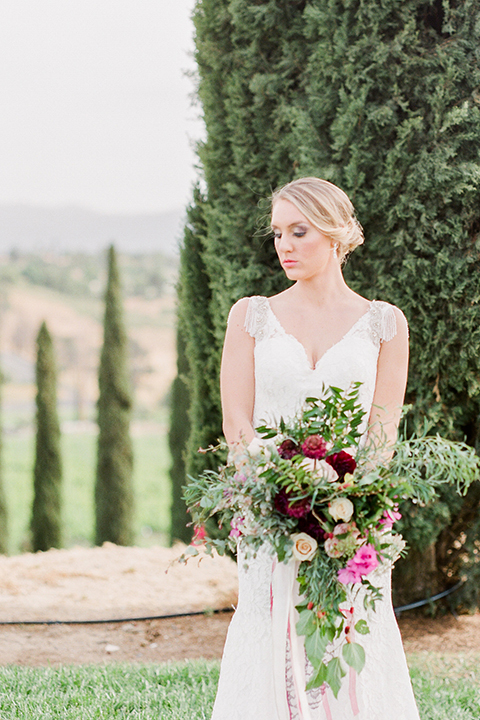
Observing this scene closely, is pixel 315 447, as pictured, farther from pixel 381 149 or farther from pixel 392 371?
pixel 381 149

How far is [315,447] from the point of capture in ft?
5.89

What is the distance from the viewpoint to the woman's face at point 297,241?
97.1 inches

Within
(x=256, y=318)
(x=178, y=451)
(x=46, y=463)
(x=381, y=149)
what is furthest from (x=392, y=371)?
(x=46, y=463)

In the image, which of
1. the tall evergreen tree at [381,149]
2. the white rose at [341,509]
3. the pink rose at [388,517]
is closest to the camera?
the white rose at [341,509]

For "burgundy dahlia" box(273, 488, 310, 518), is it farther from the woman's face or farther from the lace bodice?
the woman's face

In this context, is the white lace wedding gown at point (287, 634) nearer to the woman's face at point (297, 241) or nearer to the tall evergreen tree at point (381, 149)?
the woman's face at point (297, 241)

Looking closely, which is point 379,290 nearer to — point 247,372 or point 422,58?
point 422,58

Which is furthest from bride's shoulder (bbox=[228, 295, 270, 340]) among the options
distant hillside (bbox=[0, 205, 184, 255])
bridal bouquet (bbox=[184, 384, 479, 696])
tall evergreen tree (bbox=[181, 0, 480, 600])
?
distant hillside (bbox=[0, 205, 184, 255])

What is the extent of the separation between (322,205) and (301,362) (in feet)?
1.98

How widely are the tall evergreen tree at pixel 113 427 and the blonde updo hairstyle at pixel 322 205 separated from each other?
8.90m

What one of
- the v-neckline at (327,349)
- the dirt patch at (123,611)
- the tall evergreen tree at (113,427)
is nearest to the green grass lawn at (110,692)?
the dirt patch at (123,611)

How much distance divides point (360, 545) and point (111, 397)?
380 inches

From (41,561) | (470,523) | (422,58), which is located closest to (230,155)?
(422,58)

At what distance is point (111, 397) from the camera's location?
440 inches
